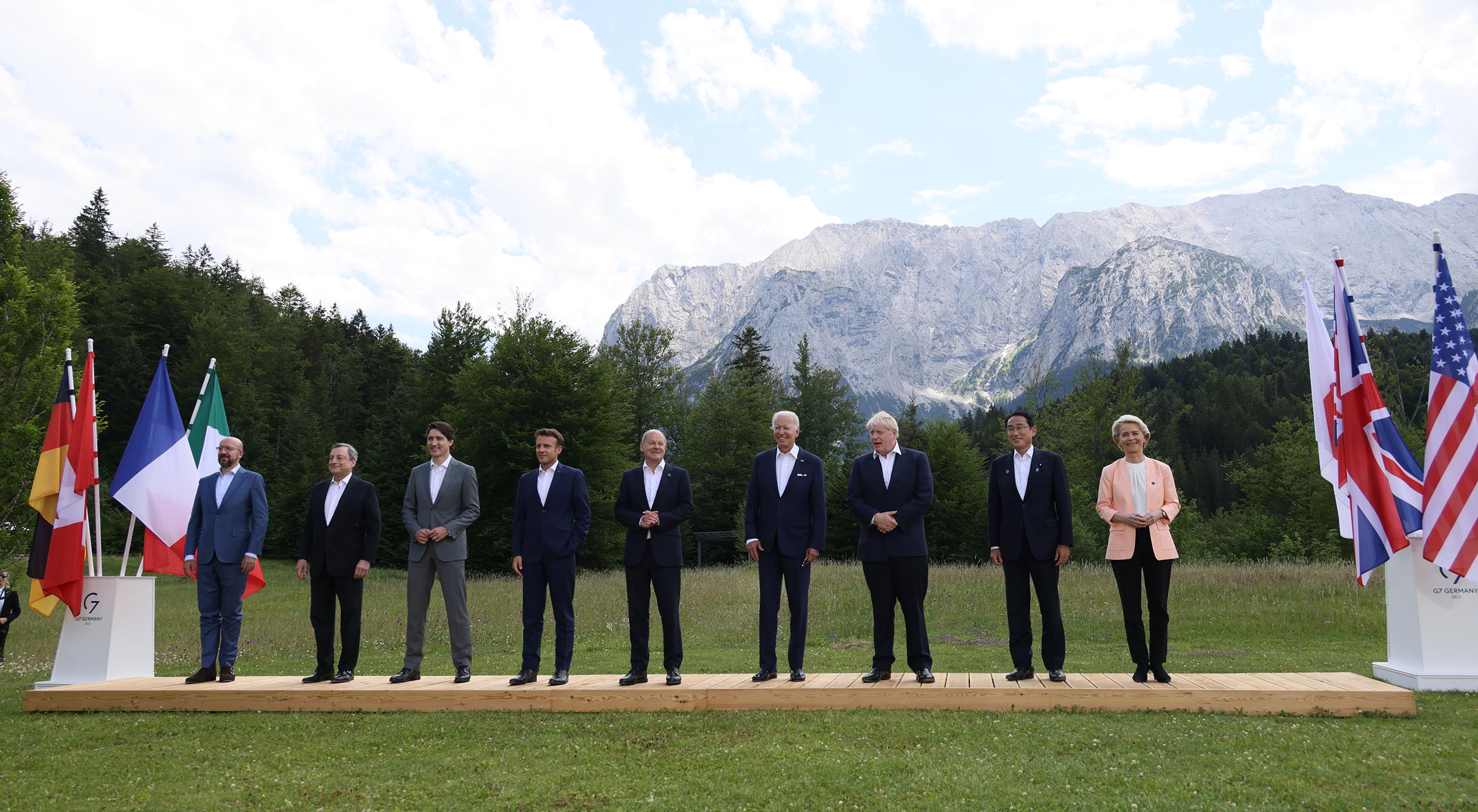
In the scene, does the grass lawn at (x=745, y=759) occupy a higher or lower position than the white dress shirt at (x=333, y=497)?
lower

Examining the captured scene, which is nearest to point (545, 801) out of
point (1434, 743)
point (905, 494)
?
point (905, 494)

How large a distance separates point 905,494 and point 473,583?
69.1 ft

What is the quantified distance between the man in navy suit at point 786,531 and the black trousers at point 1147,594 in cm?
262

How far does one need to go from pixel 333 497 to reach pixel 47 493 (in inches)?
126

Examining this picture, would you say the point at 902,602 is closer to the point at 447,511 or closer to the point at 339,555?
the point at 447,511

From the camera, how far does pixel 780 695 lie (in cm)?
684

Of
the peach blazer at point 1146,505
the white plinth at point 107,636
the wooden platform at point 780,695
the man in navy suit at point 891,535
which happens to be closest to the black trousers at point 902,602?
the man in navy suit at point 891,535

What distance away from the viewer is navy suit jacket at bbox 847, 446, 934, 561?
742 centimetres

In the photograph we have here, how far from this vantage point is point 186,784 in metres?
5.06

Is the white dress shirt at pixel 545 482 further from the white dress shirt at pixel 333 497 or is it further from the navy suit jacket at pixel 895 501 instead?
the navy suit jacket at pixel 895 501

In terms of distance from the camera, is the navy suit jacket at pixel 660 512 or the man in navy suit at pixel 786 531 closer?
the man in navy suit at pixel 786 531

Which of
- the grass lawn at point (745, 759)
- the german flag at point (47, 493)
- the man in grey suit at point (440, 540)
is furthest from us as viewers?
the german flag at point (47, 493)

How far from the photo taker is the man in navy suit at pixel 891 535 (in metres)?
7.38

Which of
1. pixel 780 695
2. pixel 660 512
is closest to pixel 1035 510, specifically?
pixel 780 695
